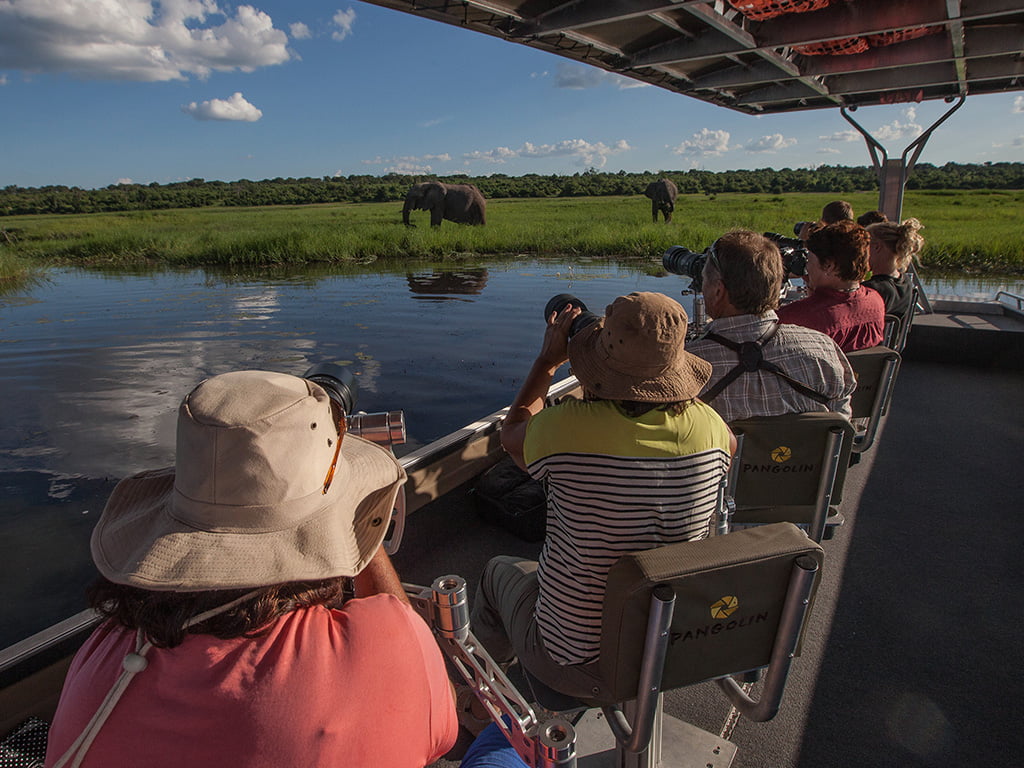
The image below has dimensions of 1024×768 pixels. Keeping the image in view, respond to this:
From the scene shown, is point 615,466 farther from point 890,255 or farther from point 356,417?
point 890,255

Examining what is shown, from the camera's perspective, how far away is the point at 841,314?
235cm

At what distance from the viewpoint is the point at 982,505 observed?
2.76 m

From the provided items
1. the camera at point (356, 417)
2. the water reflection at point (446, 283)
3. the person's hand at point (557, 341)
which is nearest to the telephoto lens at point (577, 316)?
the person's hand at point (557, 341)

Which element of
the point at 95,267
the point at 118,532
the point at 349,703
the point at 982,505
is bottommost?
the point at 95,267

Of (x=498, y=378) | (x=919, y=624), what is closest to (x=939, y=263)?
(x=498, y=378)

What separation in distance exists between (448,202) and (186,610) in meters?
23.5

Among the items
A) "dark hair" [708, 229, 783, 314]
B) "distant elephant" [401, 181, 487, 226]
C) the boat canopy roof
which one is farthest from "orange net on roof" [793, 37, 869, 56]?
"distant elephant" [401, 181, 487, 226]

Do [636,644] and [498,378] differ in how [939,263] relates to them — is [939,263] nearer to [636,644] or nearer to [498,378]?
[498,378]

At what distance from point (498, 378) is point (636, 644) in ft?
18.4

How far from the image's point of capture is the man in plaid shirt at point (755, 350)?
177 centimetres

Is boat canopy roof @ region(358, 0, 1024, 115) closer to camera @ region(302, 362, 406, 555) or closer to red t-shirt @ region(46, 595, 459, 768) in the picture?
camera @ region(302, 362, 406, 555)

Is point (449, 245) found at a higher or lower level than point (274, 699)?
lower

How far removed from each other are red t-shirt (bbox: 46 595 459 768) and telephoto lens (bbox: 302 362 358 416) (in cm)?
39

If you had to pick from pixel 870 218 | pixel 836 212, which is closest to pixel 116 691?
pixel 836 212
